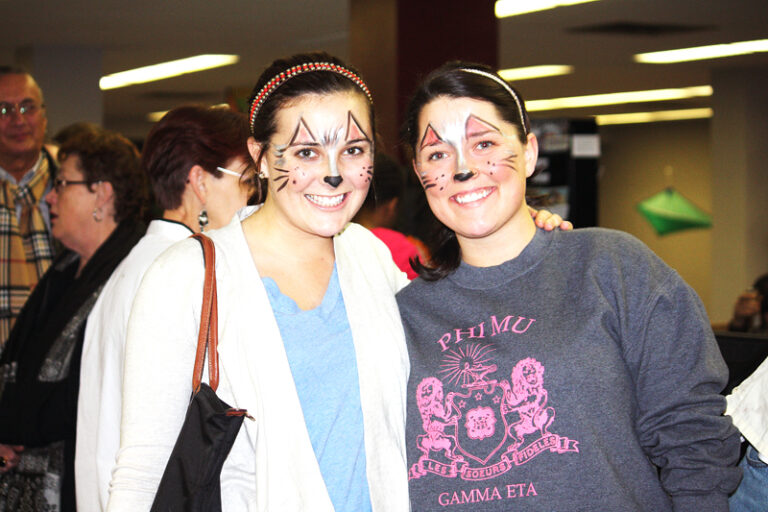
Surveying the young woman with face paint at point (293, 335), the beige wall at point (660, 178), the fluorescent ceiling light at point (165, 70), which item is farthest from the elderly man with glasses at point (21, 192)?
the beige wall at point (660, 178)

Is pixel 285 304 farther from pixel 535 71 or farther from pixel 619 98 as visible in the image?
pixel 619 98

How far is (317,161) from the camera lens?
175 cm

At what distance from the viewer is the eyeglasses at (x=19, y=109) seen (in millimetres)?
3748

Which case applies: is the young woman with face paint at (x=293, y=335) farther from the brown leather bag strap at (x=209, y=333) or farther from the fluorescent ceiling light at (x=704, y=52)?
the fluorescent ceiling light at (x=704, y=52)

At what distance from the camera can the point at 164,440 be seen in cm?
154

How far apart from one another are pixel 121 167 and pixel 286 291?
1.37m

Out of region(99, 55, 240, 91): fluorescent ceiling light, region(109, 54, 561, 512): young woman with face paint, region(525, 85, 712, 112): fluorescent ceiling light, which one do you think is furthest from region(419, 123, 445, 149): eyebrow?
region(525, 85, 712, 112): fluorescent ceiling light

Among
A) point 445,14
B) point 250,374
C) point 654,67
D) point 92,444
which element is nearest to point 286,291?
point 250,374

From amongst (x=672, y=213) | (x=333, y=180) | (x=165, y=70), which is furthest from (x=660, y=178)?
(x=333, y=180)

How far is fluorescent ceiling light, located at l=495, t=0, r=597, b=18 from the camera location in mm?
6594

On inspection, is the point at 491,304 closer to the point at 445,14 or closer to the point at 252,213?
the point at 252,213

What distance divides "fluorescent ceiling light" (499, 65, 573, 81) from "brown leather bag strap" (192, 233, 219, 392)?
863cm

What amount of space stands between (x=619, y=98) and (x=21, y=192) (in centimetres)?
1054

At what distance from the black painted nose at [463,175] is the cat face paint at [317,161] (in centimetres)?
22
